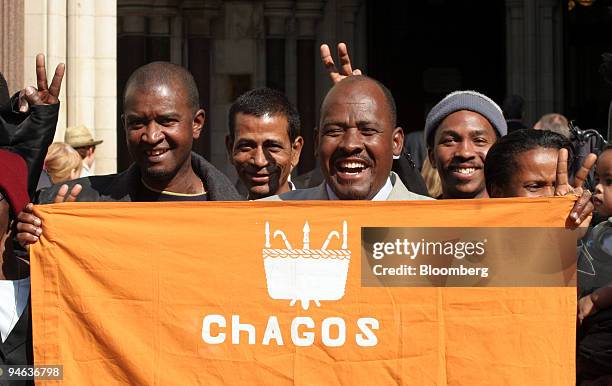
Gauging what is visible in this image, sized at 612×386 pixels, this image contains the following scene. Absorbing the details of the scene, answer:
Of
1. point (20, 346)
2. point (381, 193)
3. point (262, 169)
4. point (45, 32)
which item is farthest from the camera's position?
point (45, 32)

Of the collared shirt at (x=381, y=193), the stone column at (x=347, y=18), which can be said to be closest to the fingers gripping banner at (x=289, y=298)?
the collared shirt at (x=381, y=193)

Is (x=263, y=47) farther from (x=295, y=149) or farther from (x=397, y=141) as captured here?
(x=397, y=141)

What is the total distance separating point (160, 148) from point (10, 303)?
988 millimetres

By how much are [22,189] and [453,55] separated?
49.0 feet

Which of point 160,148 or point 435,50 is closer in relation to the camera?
point 160,148

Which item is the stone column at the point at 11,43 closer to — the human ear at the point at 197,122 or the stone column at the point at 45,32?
the stone column at the point at 45,32

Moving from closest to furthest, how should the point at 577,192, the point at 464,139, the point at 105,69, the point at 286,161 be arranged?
1. the point at 577,192
2. the point at 464,139
3. the point at 286,161
4. the point at 105,69

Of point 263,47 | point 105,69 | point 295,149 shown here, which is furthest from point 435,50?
point 295,149

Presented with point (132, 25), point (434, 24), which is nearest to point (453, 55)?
point (434, 24)

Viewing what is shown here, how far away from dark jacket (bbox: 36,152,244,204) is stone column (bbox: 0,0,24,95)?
472cm

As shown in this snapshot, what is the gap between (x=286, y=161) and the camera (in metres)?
7.14

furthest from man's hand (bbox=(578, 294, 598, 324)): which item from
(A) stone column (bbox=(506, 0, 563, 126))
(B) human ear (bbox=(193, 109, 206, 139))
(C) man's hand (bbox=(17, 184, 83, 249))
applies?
(A) stone column (bbox=(506, 0, 563, 126))

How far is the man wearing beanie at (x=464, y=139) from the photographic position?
6.42m

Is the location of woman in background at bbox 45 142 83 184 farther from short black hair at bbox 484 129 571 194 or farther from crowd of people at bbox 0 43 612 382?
short black hair at bbox 484 129 571 194
